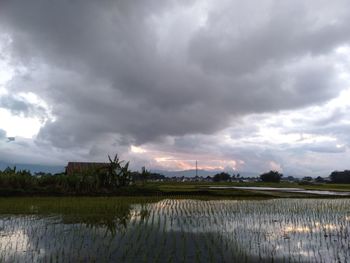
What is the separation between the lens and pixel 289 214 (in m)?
16.8

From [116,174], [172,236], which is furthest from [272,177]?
[172,236]

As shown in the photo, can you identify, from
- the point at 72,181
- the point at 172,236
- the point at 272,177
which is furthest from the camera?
the point at 272,177

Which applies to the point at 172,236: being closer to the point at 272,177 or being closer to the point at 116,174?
the point at 116,174

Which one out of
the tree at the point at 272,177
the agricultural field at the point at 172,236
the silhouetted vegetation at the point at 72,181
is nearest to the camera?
the agricultural field at the point at 172,236

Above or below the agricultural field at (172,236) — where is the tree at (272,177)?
above

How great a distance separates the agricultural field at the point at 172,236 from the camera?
8.44 metres

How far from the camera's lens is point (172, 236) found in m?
10.9

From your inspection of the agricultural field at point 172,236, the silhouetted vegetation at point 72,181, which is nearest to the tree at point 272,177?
the silhouetted vegetation at point 72,181

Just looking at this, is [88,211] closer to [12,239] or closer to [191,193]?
[12,239]

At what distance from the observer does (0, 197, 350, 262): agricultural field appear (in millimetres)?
8438

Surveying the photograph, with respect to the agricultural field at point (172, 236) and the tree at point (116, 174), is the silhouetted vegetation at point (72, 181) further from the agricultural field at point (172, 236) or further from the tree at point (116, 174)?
the agricultural field at point (172, 236)

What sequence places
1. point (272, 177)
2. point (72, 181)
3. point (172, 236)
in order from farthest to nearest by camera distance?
point (272, 177) < point (72, 181) < point (172, 236)

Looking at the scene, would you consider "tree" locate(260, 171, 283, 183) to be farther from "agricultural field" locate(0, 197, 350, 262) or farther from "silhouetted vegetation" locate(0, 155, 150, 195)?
"agricultural field" locate(0, 197, 350, 262)

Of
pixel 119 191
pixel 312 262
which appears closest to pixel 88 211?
pixel 312 262
